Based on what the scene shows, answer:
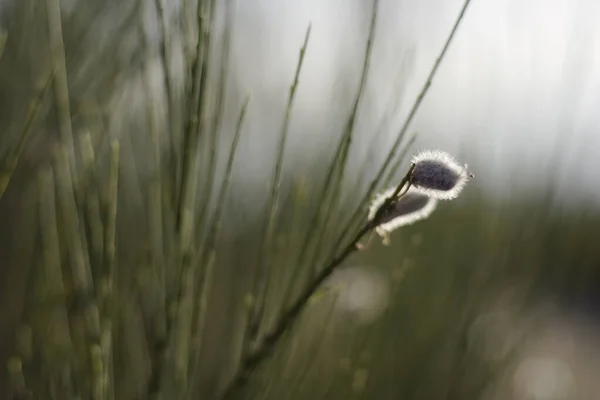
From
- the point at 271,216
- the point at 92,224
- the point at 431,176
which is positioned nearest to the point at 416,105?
the point at 431,176

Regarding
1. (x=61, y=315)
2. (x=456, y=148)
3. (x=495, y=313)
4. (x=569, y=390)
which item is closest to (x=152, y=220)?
(x=61, y=315)

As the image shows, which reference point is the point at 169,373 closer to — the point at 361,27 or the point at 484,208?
the point at 361,27

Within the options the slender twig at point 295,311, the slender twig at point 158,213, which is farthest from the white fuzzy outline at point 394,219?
the slender twig at point 158,213

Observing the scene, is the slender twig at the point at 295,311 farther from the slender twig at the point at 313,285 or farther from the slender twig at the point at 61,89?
the slender twig at the point at 61,89

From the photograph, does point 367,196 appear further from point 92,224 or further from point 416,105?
point 92,224

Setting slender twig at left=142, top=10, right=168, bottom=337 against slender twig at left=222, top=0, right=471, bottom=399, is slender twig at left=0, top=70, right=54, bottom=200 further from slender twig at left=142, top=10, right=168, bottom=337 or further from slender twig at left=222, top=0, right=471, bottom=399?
slender twig at left=222, top=0, right=471, bottom=399

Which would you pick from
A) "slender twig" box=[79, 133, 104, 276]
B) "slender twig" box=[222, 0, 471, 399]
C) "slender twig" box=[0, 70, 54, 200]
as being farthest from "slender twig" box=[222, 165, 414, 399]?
"slender twig" box=[0, 70, 54, 200]
